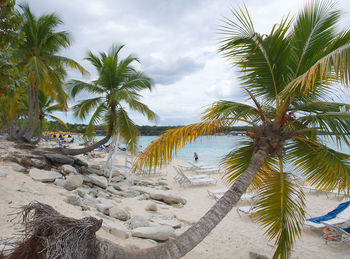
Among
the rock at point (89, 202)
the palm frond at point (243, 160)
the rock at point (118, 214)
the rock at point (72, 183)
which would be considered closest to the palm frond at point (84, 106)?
the rock at point (72, 183)

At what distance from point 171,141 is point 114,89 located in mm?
8523

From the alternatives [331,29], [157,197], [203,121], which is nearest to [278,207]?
[203,121]

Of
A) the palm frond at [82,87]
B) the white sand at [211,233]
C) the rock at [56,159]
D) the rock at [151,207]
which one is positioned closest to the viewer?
the white sand at [211,233]

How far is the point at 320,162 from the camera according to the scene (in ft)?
11.8

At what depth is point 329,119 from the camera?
3113 millimetres

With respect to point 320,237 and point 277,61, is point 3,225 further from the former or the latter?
point 320,237

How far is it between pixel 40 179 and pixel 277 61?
24.1ft

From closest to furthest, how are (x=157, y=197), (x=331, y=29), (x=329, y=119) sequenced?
1. (x=329, y=119)
2. (x=331, y=29)
3. (x=157, y=197)

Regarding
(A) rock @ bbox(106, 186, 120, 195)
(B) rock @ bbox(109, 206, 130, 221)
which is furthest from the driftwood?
(A) rock @ bbox(106, 186, 120, 195)

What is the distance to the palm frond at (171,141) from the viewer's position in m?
3.16

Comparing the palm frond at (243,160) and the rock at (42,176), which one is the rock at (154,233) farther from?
the rock at (42,176)

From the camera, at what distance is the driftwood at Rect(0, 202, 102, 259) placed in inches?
77.2

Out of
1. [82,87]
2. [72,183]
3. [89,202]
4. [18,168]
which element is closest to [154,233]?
[89,202]

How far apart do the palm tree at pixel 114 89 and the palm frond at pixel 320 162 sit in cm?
768
